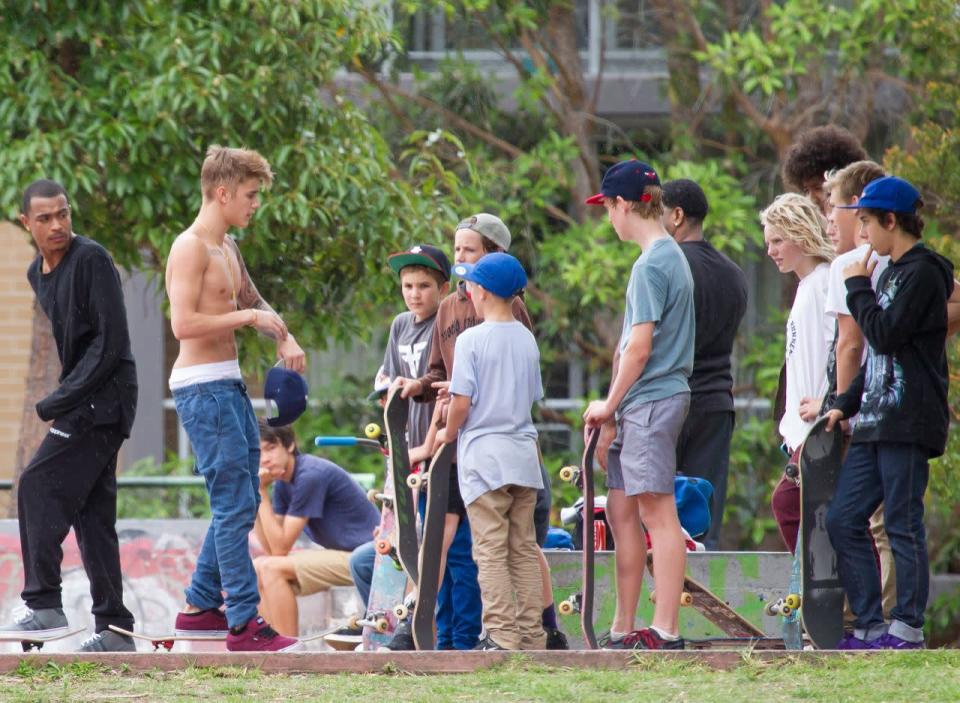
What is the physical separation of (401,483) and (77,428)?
1.38 metres

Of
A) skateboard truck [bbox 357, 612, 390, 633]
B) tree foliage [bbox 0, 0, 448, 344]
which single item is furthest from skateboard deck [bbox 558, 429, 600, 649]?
tree foliage [bbox 0, 0, 448, 344]

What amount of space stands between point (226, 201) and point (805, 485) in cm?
264

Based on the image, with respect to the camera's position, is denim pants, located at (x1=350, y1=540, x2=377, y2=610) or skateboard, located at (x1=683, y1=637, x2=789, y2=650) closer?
skateboard, located at (x1=683, y1=637, x2=789, y2=650)

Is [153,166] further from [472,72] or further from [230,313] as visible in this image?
[472,72]

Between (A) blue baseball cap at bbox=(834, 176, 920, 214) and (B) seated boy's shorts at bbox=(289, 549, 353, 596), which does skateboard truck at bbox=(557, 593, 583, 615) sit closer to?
(A) blue baseball cap at bbox=(834, 176, 920, 214)

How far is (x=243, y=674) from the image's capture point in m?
5.90

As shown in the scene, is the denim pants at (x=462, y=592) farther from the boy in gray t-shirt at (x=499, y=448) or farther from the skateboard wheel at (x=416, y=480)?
the boy in gray t-shirt at (x=499, y=448)

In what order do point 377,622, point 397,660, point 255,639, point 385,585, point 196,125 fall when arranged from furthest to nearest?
1. point 196,125
2. point 385,585
3. point 377,622
4. point 255,639
5. point 397,660

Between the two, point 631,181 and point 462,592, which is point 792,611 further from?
point 631,181

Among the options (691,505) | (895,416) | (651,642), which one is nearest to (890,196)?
(895,416)

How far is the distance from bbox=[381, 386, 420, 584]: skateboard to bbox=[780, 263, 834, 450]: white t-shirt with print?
63.9 inches

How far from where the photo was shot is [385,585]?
7461 mm

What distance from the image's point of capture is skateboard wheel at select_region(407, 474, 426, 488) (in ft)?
22.6

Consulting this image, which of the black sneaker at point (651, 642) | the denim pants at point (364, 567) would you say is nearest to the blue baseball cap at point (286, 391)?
the denim pants at point (364, 567)
